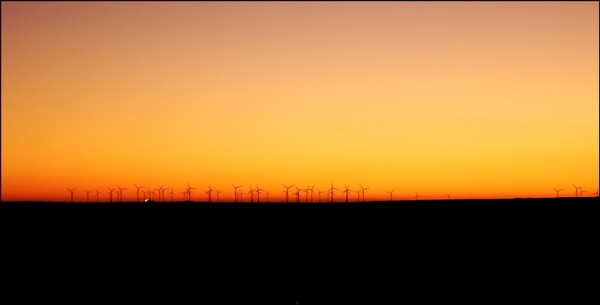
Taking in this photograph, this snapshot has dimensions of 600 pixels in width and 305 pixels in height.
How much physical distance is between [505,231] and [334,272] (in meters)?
54.5

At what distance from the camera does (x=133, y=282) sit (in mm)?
69875

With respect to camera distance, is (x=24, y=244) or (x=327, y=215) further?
(x=327, y=215)

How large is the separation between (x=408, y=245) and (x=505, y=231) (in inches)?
1047

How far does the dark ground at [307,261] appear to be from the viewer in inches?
2511

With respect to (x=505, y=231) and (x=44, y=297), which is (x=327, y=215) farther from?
(x=44, y=297)

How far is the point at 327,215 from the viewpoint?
170625 mm

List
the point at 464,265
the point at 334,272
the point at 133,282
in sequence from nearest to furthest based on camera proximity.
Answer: the point at 133,282, the point at 334,272, the point at 464,265

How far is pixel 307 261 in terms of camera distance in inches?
3280

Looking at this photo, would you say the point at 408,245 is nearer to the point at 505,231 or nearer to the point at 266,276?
the point at 505,231

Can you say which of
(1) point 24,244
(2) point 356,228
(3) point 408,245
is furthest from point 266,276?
(2) point 356,228

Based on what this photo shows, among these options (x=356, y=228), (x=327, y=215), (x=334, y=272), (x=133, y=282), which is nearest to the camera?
(x=133, y=282)

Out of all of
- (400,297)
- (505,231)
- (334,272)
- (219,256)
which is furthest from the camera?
(505,231)

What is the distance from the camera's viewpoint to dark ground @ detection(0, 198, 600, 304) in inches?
2511

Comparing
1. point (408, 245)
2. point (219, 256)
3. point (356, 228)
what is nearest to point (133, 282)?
point (219, 256)
